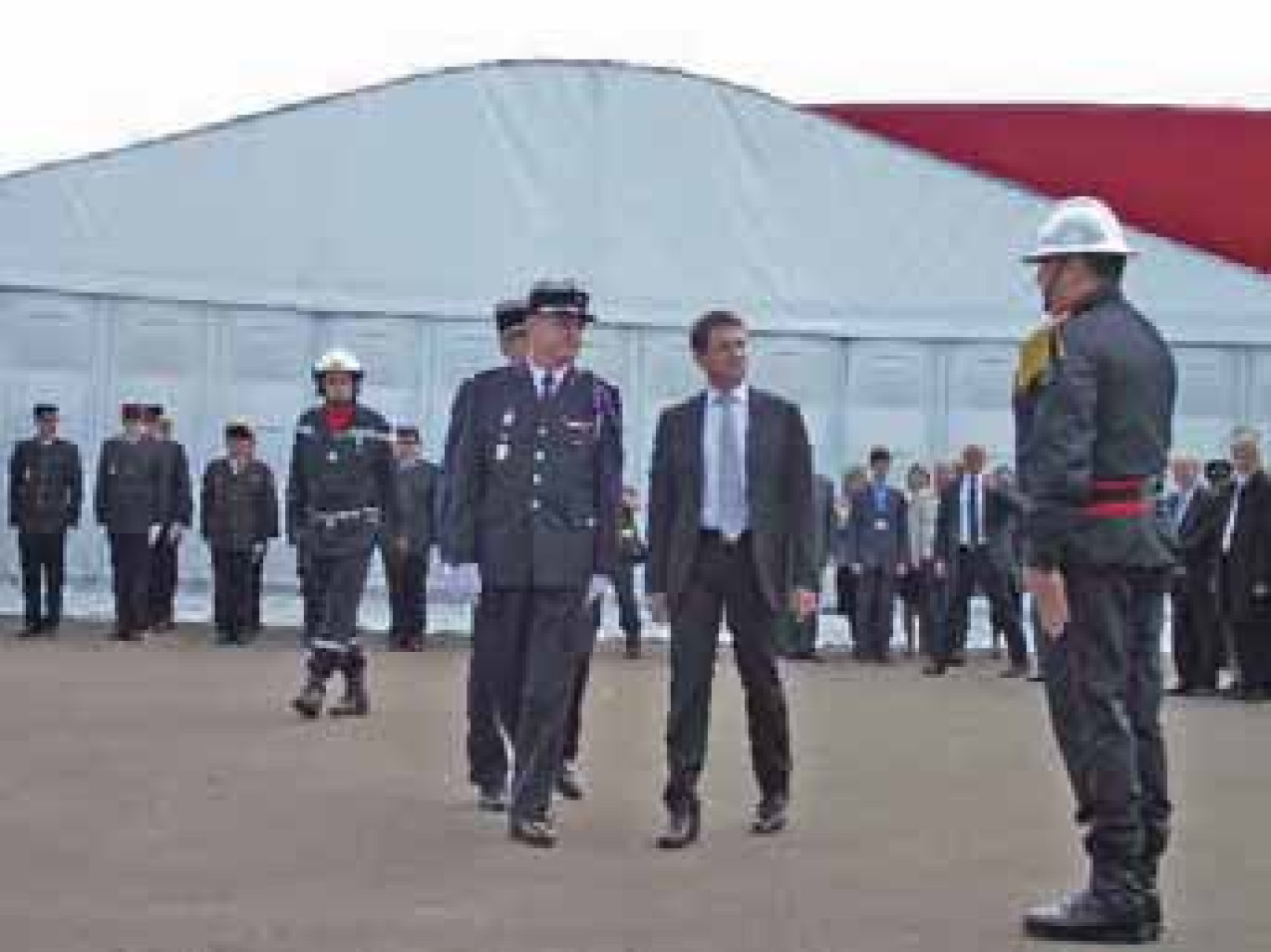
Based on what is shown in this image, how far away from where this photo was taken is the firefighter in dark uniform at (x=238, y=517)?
20.9 m

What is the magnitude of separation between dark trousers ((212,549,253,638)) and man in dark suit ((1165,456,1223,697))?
25.2ft

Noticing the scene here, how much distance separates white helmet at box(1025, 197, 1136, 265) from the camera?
691 cm

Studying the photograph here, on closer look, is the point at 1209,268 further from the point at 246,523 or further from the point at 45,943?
the point at 45,943

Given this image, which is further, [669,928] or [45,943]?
[669,928]

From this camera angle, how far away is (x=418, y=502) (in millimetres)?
21359

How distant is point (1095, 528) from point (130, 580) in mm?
14552

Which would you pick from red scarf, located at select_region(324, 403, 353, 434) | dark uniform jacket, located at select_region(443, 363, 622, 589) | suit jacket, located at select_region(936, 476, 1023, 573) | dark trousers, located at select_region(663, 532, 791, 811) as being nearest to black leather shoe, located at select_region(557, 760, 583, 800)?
dark trousers, located at select_region(663, 532, 791, 811)

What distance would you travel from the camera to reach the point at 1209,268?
23.9 m

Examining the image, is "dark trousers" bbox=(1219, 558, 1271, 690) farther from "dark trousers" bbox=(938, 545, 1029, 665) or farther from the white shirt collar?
the white shirt collar

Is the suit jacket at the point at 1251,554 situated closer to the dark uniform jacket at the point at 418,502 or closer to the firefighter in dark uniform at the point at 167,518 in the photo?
the dark uniform jacket at the point at 418,502

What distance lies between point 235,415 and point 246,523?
2.70 meters

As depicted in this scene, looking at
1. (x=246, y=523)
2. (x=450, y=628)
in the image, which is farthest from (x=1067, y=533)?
(x=450, y=628)

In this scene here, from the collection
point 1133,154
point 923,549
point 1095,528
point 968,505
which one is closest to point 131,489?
point 923,549

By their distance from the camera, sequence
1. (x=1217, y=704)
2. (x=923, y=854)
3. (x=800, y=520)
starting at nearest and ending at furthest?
1. (x=923, y=854)
2. (x=800, y=520)
3. (x=1217, y=704)
